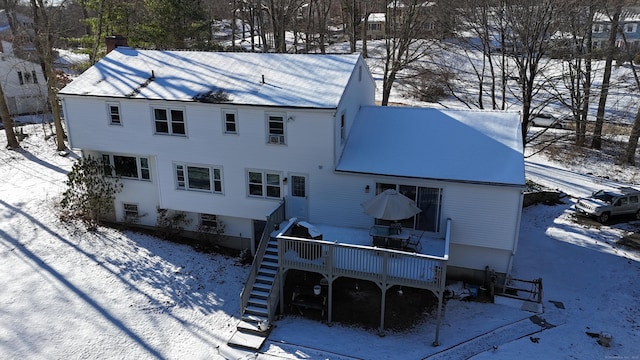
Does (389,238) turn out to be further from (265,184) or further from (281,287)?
(265,184)

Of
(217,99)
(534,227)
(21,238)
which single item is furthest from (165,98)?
(534,227)

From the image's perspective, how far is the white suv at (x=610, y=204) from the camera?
2333cm

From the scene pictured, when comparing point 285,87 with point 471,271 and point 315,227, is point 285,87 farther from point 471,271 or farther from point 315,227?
point 471,271

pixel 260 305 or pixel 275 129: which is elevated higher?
pixel 275 129

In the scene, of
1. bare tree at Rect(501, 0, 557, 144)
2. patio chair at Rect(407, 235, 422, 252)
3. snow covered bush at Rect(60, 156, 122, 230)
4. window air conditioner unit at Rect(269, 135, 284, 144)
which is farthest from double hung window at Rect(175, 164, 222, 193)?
bare tree at Rect(501, 0, 557, 144)

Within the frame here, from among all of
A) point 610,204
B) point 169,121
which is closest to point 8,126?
point 169,121

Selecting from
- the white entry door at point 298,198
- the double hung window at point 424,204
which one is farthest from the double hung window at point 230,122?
the double hung window at point 424,204

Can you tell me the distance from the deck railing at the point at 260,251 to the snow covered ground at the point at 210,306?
0.96 meters

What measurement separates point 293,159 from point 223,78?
16.5 ft

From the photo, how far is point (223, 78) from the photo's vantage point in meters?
20.1

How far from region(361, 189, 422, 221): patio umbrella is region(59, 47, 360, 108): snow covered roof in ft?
12.9

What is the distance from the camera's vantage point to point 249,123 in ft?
60.4

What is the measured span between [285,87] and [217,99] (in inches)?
109

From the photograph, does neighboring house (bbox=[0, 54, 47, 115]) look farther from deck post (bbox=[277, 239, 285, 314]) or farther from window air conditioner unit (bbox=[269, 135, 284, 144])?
deck post (bbox=[277, 239, 285, 314])
